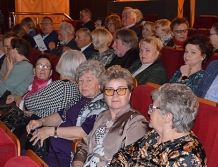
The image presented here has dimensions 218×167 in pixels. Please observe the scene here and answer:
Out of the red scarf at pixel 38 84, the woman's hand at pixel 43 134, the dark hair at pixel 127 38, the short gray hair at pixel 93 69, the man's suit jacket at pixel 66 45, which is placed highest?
the dark hair at pixel 127 38

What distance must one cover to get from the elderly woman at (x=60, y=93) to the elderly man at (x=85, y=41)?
86.4 inches

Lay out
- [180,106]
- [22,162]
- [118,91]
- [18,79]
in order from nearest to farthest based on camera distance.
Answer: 1. [22,162]
2. [180,106]
3. [118,91]
4. [18,79]

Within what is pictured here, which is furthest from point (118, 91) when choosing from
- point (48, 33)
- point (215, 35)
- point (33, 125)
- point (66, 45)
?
point (48, 33)

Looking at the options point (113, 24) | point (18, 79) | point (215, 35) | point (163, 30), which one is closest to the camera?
point (215, 35)

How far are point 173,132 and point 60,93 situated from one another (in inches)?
60.9

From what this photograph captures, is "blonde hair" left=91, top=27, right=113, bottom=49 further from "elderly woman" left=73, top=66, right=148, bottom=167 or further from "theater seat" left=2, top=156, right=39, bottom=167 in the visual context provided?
"theater seat" left=2, top=156, right=39, bottom=167

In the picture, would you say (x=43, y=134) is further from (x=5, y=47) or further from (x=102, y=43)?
(x=5, y=47)

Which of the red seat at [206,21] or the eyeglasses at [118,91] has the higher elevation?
the red seat at [206,21]

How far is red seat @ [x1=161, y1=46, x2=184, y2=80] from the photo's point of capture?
16.0 feet

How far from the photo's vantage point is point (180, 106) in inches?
87.1

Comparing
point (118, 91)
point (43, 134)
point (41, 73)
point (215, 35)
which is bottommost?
point (43, 134)

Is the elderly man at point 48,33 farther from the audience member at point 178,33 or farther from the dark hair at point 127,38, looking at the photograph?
the dark hair at point 127,38

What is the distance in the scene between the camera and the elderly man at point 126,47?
5012mm

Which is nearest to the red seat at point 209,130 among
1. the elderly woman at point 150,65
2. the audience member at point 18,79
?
the elderly woman at point 150,65
